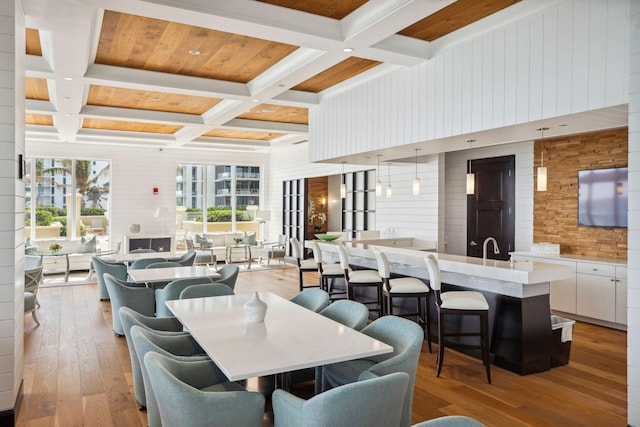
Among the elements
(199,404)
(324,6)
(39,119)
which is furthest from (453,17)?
(39,119)

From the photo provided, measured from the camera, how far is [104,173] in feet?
38.3

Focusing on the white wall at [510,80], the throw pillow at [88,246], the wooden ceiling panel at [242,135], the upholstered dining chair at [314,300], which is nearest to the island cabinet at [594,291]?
the white wall at [510,80]

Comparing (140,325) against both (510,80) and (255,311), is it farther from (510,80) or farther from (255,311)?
(510,80)

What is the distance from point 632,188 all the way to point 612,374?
2.05m

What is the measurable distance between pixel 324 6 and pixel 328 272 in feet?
11.5

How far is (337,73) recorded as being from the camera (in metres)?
5.89

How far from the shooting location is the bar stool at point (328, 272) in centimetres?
624

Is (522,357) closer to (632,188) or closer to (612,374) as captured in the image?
(612,374)

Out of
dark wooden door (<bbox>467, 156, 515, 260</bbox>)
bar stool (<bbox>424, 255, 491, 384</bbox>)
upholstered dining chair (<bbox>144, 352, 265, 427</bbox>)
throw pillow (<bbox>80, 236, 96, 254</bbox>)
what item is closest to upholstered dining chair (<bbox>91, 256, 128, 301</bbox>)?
throw pillow (<bbox>80, 236, 96, 254</bbox>)

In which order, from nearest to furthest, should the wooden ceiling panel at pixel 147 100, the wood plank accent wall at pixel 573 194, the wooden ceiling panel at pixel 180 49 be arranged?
the wooden ceiling panel at pixel 180 49 < the wood plank accent wall at pixel 573 194 < the wooden ceiling panel at pixel 147 100

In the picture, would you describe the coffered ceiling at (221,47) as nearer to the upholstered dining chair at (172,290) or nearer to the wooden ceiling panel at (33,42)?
the wooden ceiling panel at (33,42)

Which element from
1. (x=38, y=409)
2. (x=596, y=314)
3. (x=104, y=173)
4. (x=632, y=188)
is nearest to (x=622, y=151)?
(x=596, y=314)

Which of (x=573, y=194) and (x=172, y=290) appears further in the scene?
(x=573, y=194)

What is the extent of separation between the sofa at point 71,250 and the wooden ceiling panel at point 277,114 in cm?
488
